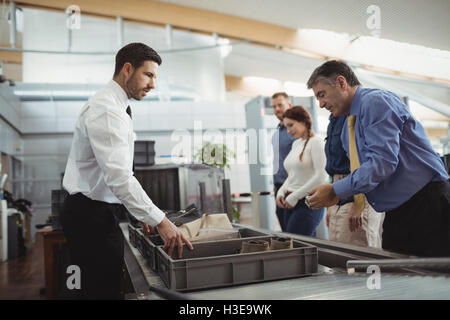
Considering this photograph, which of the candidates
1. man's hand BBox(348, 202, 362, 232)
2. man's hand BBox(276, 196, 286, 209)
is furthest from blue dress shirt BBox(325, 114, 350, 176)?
man's hand BBox(276, 196, 286, 209)

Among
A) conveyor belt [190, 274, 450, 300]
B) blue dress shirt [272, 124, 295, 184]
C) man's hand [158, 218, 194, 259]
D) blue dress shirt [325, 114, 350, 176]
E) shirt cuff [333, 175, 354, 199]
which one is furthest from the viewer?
blue dress shirt [272, 124, 295, 184]

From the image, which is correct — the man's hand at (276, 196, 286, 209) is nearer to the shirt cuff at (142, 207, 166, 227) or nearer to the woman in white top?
the woman in white top

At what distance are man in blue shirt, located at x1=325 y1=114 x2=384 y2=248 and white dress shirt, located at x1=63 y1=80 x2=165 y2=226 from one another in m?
1.13

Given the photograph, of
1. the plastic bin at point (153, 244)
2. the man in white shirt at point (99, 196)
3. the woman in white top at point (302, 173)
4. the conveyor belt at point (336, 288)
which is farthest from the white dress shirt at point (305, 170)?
the man in white shirt at point (99, 196)

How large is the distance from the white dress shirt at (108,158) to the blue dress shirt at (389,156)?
64 cm

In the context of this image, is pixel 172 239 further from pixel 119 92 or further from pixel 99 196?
pixel 119 92

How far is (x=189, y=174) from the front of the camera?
2.72m

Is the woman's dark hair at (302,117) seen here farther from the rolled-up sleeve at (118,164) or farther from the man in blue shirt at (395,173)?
the rolled-up sleeve at (118,164)

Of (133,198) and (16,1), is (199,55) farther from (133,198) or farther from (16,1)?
(133,198)

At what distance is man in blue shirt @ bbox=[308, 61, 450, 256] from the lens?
1.06m

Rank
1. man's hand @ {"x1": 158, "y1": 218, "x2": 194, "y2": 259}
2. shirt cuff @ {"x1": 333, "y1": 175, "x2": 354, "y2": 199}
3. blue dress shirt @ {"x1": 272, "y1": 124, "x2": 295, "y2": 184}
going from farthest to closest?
blue dress shirt @ {"x1": 272, "y1": 124, "x2": 295, "y2": 184} → shirt cuff @ {"x1": 333, "y1": 175, "x2": 354, "y2": 199} → man's hand @ {"x1": 158, "y1": 218, "x2": 194, "y2": 259}

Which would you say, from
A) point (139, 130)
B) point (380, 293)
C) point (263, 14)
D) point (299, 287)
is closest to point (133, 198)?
point (299, 287)

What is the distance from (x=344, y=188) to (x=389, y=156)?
0.17 metres

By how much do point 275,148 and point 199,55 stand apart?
538 centimetres
